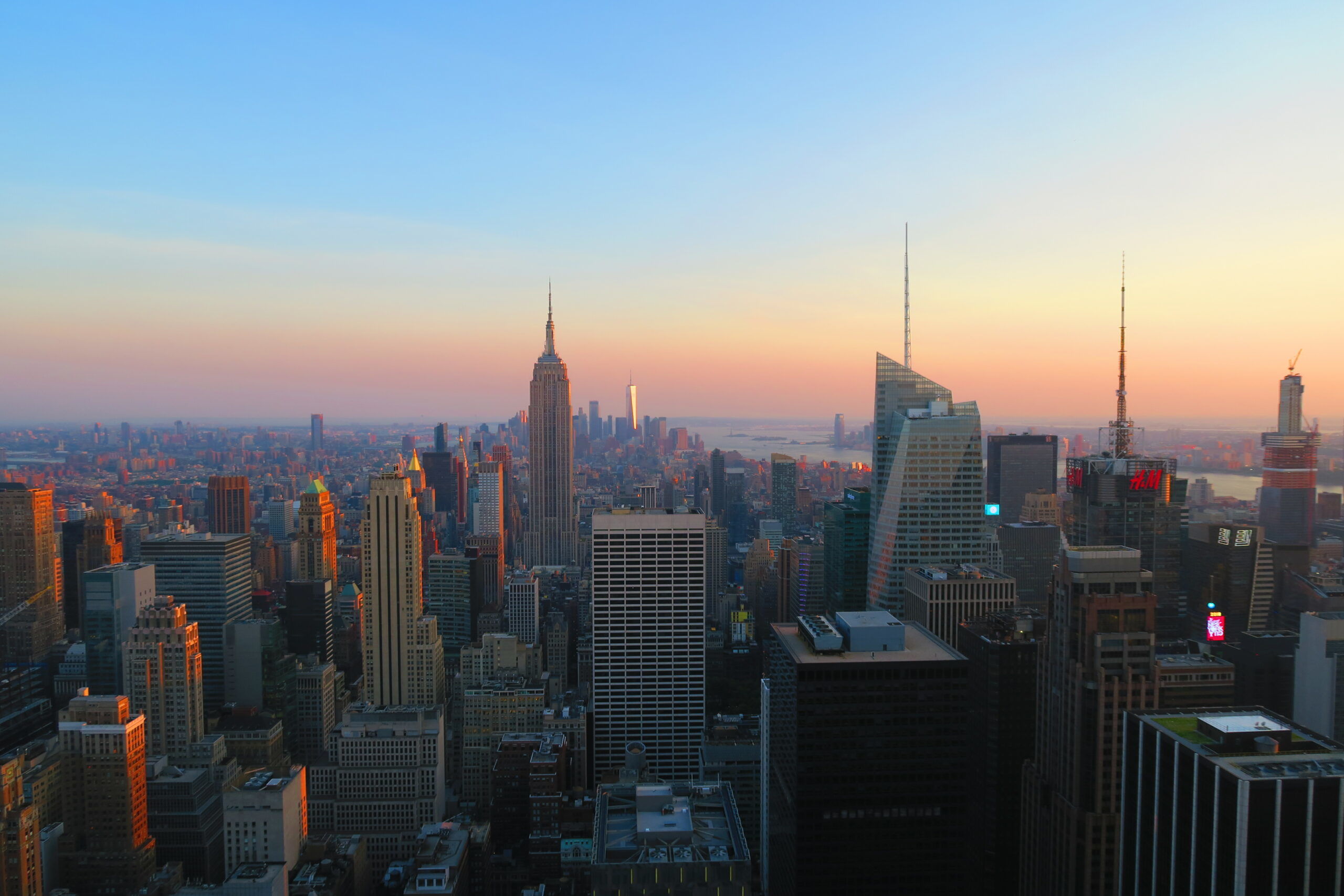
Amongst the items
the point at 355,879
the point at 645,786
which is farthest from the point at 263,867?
the point at 645,786

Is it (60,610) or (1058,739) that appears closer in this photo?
(1058,739)

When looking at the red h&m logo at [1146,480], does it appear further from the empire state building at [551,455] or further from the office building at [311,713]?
the empire state building at [551,455]

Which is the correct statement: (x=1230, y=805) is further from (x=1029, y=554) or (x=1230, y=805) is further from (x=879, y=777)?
(x=1029, y=554)

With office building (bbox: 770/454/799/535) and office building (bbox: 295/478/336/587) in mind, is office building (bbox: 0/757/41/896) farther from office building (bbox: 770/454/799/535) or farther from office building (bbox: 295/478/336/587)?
office building (bbox: 770/454/799/535)

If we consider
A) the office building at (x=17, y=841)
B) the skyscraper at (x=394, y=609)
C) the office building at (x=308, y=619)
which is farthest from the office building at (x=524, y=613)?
the office building at (x=17, y=841)

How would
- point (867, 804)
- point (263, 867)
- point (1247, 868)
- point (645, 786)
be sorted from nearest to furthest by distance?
point (1247, 868)
point (645, 786)
point (867, 804)
point (263, 867)

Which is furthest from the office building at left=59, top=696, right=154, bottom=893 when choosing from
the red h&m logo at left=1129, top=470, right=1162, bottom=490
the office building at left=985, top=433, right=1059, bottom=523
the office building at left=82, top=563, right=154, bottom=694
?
the office building at left=985, top=433, right=1059, bottom=523

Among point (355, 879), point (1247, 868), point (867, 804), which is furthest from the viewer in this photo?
point (355, 879)

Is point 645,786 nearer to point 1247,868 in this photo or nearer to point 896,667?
point 896,667
